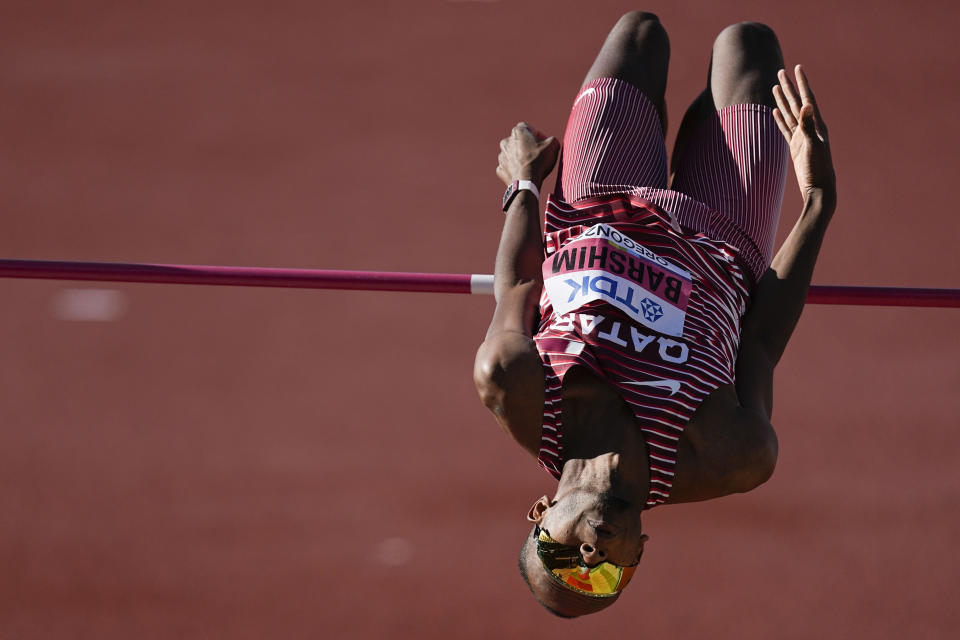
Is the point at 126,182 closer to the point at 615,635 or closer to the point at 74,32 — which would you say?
the point at 74,32

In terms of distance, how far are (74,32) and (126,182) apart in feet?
3.46

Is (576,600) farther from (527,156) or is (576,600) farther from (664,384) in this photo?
(527,156)

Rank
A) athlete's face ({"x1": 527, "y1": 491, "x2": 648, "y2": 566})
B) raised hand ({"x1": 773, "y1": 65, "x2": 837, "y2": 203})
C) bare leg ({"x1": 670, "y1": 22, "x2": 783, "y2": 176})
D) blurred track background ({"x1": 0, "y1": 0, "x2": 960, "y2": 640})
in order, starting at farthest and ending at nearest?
blurred track background ({"x1": 0, "y1": 0, "x2": 960, "y2": 640})
bare leg ({"x1": 670, "y1": 22, "x2": 783, "y2": 176})
raised hand ({"x1": 773, "y1": 65, "x2": 837, "y2": 203})
athlete's face ({"x1": 527, "y1": 491, "x2": 648, "y2": 566})

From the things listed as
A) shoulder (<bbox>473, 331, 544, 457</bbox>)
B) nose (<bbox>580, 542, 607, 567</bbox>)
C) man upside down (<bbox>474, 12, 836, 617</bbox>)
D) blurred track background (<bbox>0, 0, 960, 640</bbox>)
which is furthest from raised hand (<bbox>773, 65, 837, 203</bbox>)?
blurred track background (<bbox>0, 0, 960, 640</bbox>)

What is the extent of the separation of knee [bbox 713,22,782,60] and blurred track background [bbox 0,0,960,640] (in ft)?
4.58

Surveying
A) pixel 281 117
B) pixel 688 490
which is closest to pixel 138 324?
pixel 281 117

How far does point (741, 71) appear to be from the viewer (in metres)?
1.98

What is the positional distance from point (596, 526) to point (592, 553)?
0.04 meters

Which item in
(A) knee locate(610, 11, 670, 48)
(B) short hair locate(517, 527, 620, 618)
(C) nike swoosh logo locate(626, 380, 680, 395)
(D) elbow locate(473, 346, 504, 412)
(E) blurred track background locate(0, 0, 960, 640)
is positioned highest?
(A) knee locate(610, 11, 670, 48)

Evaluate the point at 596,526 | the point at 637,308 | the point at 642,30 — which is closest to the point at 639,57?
the point at 642,30

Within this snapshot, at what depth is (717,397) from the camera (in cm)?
150

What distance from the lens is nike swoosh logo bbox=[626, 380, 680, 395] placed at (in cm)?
147

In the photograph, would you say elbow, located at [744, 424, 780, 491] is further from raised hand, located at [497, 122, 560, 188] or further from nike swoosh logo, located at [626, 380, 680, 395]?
raised hand, located at [497, 122, 560, 188]

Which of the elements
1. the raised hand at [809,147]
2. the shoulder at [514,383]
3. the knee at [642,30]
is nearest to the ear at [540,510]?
the shoulder at [514,383]
